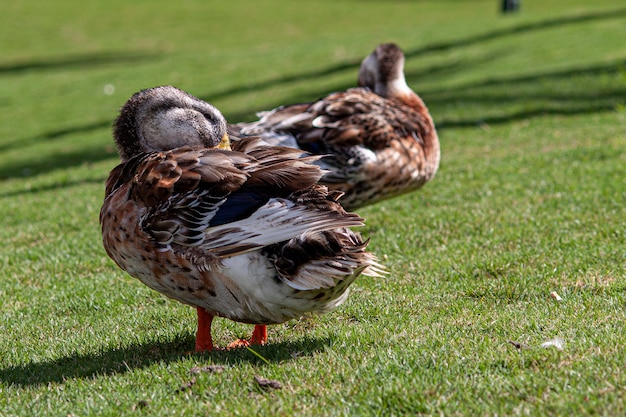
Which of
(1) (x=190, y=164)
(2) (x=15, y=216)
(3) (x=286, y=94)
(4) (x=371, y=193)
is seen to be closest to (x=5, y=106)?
(3) (x=286, y=94)

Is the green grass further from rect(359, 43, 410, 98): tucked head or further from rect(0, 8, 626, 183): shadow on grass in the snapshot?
rect(359, 43, 410, 98): tucked head

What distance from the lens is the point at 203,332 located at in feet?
15.2

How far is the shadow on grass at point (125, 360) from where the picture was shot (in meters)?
4.33

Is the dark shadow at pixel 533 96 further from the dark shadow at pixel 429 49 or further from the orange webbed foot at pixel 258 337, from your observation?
the orange webbed foot at pixel 258 337

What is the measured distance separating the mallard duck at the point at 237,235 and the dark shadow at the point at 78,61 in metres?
21.4

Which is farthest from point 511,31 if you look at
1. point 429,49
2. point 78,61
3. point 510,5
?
point 78,61

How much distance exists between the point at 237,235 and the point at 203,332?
738mm

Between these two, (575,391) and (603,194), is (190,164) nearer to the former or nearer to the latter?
(575,391)

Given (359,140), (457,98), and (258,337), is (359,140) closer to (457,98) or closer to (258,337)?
(258,337)

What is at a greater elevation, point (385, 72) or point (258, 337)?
point (385, 72)

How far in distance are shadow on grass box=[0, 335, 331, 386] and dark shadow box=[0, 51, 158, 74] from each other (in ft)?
70.1

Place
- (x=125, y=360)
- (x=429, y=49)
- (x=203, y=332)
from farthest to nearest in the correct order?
1. (x=429, y=49)
2. (x=203, y=332)
3. (x=125, y=360)

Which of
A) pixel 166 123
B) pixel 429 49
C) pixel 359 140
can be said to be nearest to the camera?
pixel 166 123

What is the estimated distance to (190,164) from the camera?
4.43 metres
